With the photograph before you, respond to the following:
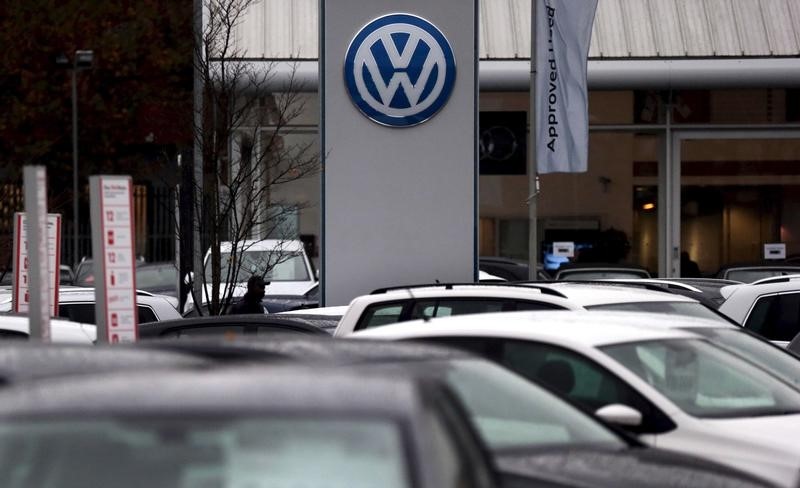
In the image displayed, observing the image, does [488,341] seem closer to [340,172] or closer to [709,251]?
[340,172]

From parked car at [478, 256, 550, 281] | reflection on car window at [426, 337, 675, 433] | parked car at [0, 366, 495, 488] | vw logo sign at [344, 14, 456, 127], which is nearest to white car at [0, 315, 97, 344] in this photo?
reflection on car window at [426, 337, 675, 433]

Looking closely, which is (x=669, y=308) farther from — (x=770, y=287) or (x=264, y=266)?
(x=264, y=266)

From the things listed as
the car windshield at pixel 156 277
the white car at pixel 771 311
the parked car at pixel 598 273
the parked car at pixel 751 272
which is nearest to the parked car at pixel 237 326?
the white car at pixel 771 311

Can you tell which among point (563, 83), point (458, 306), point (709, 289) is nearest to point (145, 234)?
point (563, 83)

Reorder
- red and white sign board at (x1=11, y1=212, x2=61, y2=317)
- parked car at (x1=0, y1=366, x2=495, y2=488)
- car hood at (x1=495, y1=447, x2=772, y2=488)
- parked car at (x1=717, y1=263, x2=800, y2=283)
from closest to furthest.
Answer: parked car at (x1=0, y1=366, x2=495, y2=488) < car hood at (x1=495, y1=447, x2=772, y2=488) < red and white sign board at (x1=11, y1=212, x2=61, y2=317) < parked car at (x1=717, y1=263, x2=800, y2=283)

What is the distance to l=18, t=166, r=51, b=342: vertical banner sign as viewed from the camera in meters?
6.19

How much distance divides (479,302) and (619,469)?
5.04 m

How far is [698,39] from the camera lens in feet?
96.3

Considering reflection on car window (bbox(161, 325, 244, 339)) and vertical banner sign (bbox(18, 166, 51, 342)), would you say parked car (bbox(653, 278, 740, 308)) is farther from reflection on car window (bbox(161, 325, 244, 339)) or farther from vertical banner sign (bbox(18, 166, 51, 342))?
vertical banner sign (bbox(18, 166, 51, 342))

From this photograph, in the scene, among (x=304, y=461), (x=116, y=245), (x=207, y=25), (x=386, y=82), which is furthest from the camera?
(x=207, y=25)

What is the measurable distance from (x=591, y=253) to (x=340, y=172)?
15.5m

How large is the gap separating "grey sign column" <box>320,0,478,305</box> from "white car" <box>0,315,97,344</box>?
5.60m

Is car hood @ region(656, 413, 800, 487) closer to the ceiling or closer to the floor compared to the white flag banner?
closer to the floor

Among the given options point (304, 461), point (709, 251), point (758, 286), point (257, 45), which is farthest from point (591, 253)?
point (304, 461)
